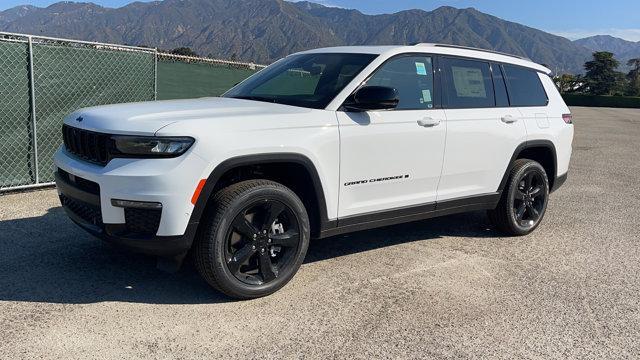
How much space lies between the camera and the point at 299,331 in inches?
137

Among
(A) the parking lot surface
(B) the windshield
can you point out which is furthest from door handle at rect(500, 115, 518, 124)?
(B) the windshield

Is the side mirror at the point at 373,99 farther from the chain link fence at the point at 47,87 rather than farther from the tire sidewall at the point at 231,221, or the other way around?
the chain link fence at the point at 47,87

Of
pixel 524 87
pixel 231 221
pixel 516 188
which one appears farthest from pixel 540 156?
pixel 231 221

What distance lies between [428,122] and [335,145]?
38.5 inches

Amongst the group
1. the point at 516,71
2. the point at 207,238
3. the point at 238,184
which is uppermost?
the point at 516,71

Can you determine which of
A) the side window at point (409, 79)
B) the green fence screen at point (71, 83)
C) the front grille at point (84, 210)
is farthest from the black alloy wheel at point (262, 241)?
the green fence screen at point (71, 83)

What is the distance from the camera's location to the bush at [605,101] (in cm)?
5709

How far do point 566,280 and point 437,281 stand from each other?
1.08 m

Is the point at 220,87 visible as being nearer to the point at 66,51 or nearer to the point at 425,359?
the point at 66,51

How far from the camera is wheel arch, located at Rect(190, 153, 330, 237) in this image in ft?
11.5

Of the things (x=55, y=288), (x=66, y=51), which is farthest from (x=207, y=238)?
(x=66, y=51)

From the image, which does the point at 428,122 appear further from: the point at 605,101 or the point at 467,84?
the point at 605,101

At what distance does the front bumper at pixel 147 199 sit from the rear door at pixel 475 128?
7.64ft

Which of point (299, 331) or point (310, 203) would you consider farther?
point (310, 203)
